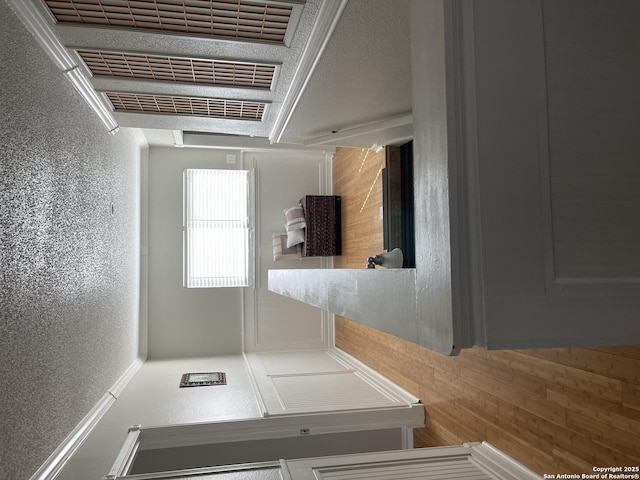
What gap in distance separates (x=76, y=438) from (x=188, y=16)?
6.31ft

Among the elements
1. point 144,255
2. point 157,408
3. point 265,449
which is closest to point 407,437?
point 265,449

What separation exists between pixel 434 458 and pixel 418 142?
1560 millimetres

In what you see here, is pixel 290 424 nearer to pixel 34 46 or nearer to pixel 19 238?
pixel 19 238

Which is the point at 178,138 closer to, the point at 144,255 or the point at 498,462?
the point at 144,255

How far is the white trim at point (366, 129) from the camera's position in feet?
6.54

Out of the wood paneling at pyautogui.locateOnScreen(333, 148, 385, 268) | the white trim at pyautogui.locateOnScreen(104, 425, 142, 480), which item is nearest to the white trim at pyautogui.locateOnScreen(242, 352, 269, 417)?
the white trim at pyautogui.locateOnScreen(104, 425, 142, 480)

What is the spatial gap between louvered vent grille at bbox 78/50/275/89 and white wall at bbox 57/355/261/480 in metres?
1.63

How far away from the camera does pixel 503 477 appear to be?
1.80 m

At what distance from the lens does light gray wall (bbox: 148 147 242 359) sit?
4441 mm

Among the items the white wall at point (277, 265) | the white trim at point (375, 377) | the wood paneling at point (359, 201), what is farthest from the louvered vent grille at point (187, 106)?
the white wall at point (277, 265)

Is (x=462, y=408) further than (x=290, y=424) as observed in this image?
No

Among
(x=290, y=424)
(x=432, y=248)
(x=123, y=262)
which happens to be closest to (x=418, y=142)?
(x=432, y=248)

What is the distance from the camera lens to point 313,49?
153 cm

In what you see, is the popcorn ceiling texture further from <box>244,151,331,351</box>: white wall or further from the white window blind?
<box>244,151,331,351</box>: white wall
